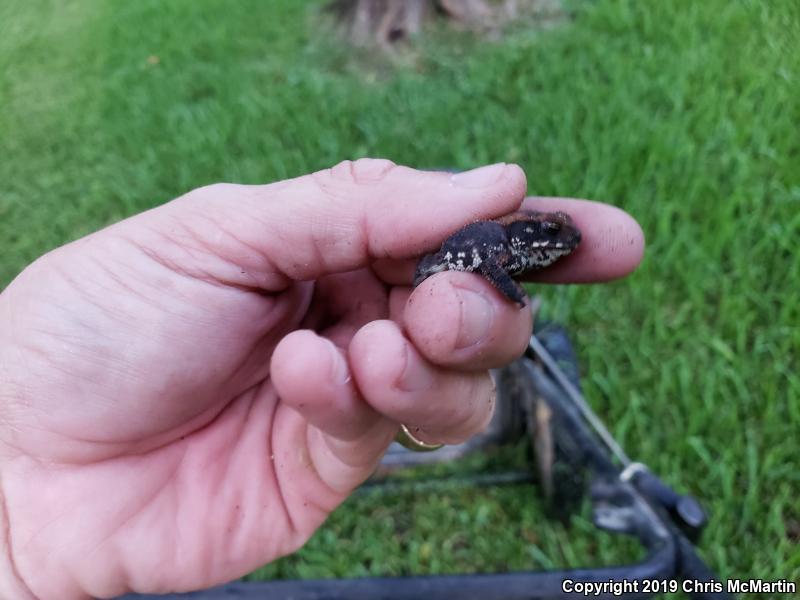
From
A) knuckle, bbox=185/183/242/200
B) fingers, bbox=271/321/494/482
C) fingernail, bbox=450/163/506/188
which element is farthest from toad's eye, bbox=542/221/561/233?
knuckle, bbox=185/183/242/200

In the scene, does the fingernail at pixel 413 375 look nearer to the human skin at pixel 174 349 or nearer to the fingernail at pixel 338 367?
the human skin at pixel 174 349

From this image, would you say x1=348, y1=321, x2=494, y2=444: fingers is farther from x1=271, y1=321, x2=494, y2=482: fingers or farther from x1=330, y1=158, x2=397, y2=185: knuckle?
x1=330, y1=158, x2=397, y2=185: knuckle

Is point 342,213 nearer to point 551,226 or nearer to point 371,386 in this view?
point 371,386

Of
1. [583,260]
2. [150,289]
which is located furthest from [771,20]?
[150,289]

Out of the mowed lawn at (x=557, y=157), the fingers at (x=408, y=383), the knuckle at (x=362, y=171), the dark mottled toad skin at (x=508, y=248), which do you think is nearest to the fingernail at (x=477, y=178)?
the dark mottled toad skin at (x=508, y=248)

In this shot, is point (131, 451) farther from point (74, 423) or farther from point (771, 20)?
point (771, 20)

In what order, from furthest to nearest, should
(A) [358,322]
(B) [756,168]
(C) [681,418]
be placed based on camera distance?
(B) [756,168] → (C) [681,418] → (A) [358,322]
